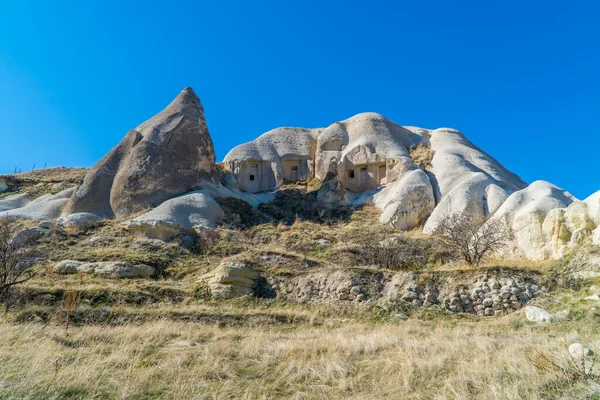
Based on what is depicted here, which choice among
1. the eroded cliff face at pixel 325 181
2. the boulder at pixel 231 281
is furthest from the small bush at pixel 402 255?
the boulder at pixel 231 281

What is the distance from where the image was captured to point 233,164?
1212 inches

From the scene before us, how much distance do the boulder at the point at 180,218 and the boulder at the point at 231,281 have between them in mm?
7655

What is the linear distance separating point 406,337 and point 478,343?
1.22 metres

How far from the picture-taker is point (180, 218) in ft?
63.7

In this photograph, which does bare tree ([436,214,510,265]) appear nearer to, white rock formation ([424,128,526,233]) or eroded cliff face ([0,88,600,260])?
eroded cliff face ([0,88,600,260])

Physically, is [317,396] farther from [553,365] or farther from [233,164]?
[233,164]

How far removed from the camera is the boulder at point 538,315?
771 cm

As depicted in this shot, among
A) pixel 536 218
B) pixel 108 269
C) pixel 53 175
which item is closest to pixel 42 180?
pixel 53 175

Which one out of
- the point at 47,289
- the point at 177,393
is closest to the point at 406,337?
the point at 177,393

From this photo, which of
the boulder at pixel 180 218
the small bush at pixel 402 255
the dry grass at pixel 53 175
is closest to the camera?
the small bush at pixel 402 255

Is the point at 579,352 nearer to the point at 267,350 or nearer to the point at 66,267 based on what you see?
the point at 267,350

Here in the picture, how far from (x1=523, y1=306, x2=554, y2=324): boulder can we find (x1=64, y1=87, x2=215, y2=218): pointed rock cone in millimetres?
19633

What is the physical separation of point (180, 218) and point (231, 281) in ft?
30.5

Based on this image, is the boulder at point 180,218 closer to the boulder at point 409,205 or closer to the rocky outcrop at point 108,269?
the rocky outcrop at point 108,269
